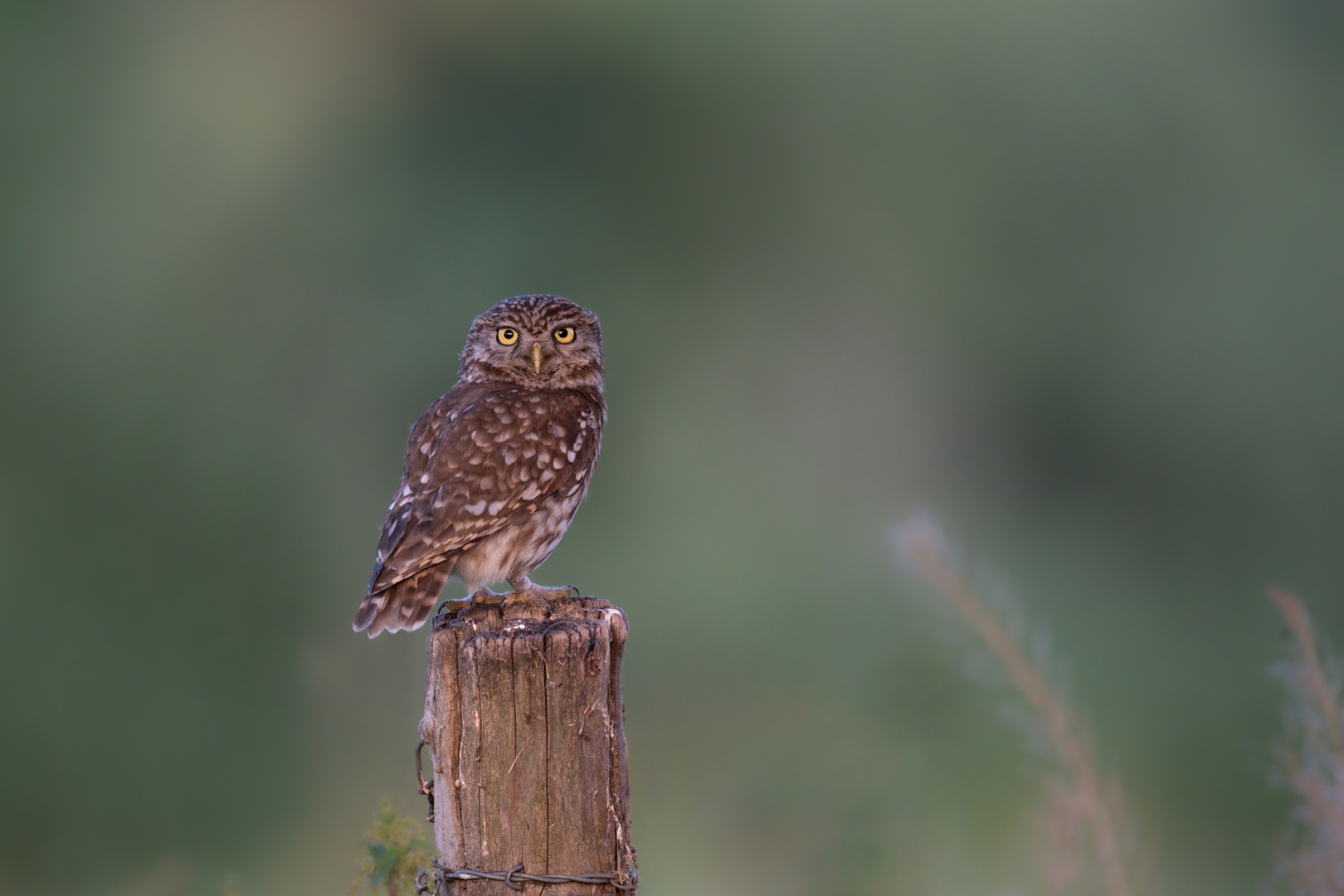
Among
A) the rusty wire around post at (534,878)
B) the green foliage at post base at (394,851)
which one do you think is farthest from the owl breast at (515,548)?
the rusty wire around post at (534,878)

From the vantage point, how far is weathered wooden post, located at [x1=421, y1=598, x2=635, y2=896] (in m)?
2.74

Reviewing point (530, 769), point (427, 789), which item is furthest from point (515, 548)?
point (530, 769)

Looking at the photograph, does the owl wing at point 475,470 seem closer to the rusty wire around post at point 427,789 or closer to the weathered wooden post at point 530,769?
the rusty wire around post at point 427,789

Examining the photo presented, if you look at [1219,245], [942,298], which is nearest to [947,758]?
[942,298]

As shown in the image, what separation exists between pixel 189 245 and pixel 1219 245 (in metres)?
13.8

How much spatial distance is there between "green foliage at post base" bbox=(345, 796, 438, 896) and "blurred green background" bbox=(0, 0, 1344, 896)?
4597 millimetres

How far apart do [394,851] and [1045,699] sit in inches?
71.1

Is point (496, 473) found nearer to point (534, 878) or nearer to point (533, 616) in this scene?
point (533, 616)

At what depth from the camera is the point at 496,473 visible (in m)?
4.02

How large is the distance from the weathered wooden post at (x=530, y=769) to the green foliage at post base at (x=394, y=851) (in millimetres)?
471

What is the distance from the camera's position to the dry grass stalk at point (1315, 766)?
351 cm

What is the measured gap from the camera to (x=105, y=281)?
16.2 m

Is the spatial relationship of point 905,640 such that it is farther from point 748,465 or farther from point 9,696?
point 748,465

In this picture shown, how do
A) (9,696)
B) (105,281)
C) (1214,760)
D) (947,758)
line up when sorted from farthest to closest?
(105,281)
(1214,760)
(9,696)
(947,758)
